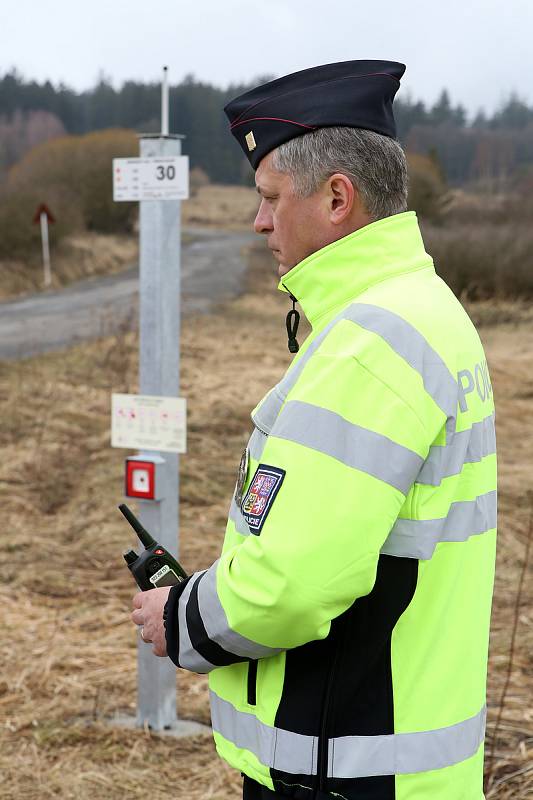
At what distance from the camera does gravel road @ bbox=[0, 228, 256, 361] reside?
541 inches

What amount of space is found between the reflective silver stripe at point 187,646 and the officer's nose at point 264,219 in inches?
24.5

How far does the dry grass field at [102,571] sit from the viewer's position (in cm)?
339

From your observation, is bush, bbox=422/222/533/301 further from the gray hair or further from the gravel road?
the gray hair

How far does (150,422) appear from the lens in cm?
333

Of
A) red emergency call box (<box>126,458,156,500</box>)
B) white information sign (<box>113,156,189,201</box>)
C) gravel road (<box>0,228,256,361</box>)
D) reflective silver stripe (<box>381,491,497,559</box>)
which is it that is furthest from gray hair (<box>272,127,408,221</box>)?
gravel road (<box>0,228,256,361</box>)

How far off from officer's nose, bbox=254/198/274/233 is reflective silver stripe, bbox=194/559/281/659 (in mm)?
613

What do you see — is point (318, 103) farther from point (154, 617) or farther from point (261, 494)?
point (154, 617)

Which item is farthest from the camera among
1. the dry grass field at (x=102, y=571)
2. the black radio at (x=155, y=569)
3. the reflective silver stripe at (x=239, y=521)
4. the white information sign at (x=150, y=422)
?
the dry grass field at (x=102, y=571)

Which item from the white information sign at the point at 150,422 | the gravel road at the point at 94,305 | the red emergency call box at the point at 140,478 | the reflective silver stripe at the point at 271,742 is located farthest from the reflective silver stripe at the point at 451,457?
the gravel road at the point at 94,305

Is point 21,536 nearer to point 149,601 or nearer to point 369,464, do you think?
point 149,601

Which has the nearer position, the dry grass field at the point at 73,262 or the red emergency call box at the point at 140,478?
the red emergency call box at the point at 140,478

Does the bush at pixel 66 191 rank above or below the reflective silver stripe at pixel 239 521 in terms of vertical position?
above

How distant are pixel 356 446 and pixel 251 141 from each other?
0.63m

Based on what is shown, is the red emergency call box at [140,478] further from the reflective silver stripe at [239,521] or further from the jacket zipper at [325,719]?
the jacket zipper at [325,719]
